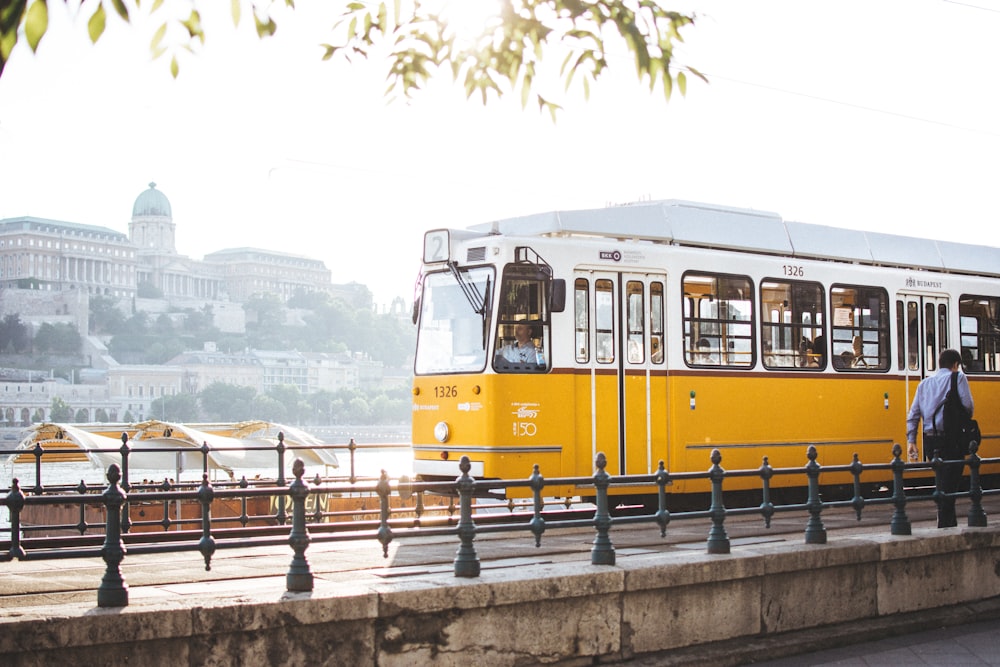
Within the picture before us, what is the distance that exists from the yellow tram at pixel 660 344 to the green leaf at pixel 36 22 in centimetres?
819

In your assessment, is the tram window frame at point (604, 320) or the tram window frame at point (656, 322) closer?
the tram window frame at point (604, 320)

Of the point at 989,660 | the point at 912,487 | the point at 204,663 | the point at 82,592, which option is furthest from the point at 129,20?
the point at 912,487

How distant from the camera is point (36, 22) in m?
5.05

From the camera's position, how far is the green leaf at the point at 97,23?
5.33 m

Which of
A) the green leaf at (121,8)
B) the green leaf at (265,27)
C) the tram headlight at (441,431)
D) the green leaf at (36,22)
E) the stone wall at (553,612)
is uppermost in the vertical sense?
the green leaf at (265,27)

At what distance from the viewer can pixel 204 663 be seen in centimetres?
668

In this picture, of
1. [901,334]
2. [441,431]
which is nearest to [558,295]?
[441,431]

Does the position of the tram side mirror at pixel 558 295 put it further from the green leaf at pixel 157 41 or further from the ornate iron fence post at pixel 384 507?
the green leaf at pixel 157 41

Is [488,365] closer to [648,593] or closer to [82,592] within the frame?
[648,593]

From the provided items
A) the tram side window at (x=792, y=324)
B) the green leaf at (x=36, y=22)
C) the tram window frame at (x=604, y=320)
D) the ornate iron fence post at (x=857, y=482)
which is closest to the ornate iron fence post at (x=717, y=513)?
the ornate iron fence post at (x=857, y=482)

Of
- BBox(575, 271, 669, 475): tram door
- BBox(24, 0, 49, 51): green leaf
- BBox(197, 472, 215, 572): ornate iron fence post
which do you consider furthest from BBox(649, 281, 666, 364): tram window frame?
BBox(24, 0, 49, 51): green leaf

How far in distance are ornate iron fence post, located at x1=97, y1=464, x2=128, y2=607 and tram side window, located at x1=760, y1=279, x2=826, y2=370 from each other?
Answer: 31.7ft

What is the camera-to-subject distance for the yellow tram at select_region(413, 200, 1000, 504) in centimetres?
1323

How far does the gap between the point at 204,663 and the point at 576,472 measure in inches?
280
